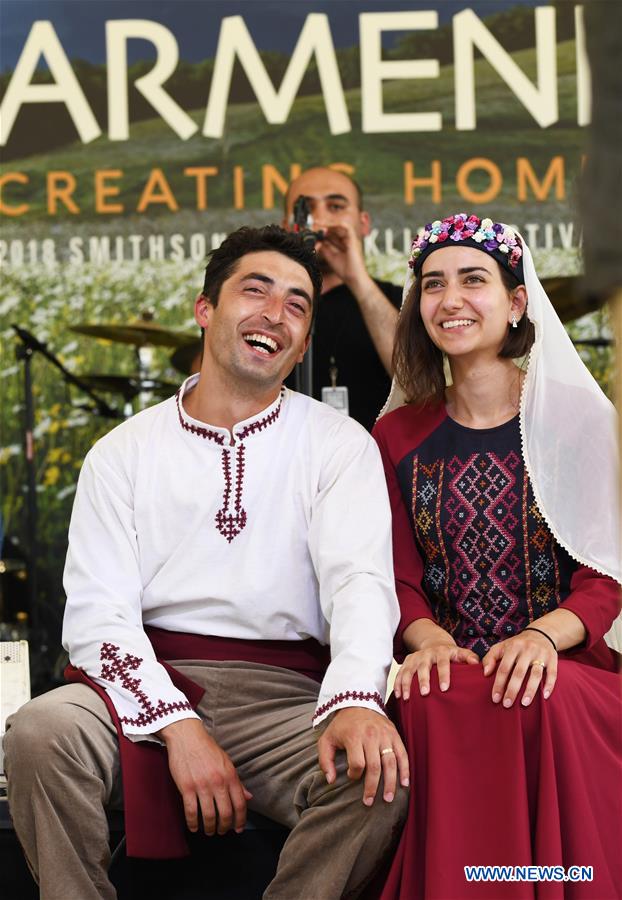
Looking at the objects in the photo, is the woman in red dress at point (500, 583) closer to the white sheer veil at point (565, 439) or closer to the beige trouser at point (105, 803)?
the white sheer veil at point (565, 439)

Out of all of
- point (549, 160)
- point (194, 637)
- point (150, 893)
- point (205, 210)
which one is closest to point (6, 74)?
point (205, 210)

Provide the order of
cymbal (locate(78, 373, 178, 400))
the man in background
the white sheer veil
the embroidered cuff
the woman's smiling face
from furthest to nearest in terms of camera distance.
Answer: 1. cymbal (locate(78, 373, 178, 400))
2. the man in background
3. the woman's smiling face
4. the white sheer veil
5. the embroidered cuff

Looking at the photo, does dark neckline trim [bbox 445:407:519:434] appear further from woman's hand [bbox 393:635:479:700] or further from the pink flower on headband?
woman's hand [bbox 393:635:479:700]

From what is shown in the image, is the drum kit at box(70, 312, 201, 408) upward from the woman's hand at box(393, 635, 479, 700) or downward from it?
upward

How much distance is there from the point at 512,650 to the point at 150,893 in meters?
0.91

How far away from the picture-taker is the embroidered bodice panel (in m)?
2.61

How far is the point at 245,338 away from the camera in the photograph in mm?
2744

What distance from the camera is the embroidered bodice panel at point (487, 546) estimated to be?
8.55 ft

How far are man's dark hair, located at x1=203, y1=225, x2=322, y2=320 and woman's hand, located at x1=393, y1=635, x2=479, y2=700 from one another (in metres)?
0.91

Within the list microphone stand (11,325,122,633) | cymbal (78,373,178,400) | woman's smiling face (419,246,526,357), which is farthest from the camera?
cymbal (78,373,178,400)

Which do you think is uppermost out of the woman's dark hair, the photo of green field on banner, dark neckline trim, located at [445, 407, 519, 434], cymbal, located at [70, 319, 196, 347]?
the photo of green field on banner

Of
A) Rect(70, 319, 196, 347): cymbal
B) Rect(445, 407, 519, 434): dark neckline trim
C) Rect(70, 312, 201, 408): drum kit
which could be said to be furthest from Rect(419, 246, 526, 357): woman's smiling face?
Rect(70, 319, 196, 347): cymbal

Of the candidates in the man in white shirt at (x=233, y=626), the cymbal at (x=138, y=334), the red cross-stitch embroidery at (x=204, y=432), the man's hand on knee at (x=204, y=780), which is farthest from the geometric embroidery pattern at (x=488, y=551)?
the cymbal at (x=138, y=334)

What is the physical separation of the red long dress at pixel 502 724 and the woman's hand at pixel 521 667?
0.07 ft
